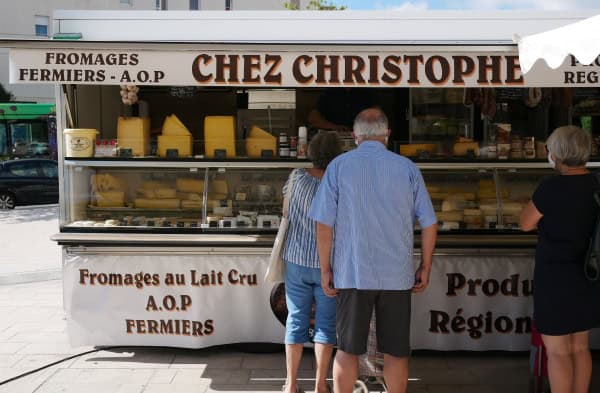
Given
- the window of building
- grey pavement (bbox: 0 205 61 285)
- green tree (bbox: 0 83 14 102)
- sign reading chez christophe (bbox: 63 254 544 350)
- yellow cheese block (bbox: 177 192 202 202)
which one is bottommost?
grey pavement (bbox: 0 205 61 285)

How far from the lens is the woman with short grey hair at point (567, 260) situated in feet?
12.0

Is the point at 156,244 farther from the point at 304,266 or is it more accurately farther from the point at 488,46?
the point at 488,46

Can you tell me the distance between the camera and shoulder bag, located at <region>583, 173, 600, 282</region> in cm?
357

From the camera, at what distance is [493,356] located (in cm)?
520

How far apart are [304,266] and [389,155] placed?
0.96 m

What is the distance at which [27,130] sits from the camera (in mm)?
22000

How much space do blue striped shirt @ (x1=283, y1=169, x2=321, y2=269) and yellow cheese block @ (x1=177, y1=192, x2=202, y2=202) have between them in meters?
1.47

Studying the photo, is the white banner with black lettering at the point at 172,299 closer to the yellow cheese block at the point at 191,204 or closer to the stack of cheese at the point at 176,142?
the yellow cheese block at the point at 191,204

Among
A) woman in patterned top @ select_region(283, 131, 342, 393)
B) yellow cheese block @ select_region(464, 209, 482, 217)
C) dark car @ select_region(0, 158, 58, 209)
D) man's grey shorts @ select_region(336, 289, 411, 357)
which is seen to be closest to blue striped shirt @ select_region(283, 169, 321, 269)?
woman in patterned top @ select_region(283, 131, 342, 393)

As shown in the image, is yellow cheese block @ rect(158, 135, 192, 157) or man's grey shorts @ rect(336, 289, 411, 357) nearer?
man's grey shorts @ rect(336, 289, 411, 357)

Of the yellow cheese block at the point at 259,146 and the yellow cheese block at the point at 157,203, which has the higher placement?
the yellow cheese block at the point at 259,146

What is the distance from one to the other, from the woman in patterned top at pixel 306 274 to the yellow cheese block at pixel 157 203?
1.60 meters

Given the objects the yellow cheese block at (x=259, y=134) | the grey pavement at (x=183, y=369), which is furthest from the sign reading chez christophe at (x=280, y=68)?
the grey pavement at (x=183, y=369)

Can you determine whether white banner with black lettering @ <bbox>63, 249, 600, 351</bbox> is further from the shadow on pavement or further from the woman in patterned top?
the shadow on pavement
